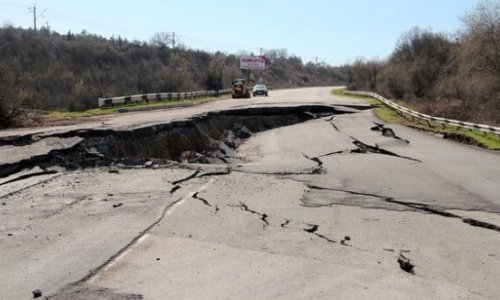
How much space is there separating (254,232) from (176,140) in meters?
12.8

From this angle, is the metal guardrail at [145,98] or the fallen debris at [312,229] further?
the metal guardrail at [145,98]

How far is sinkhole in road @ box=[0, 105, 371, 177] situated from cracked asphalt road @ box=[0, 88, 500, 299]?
1156 mm

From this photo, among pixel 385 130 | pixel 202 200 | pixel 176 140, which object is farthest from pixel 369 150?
pixel 202 200

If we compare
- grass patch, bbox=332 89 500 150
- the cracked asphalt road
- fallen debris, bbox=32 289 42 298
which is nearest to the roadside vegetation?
grass patch, bbox=332 89 500 150

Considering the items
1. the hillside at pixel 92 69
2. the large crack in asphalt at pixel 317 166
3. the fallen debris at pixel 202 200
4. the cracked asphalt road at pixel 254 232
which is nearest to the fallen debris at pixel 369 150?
the large crack in asphalt at pixel 317 166

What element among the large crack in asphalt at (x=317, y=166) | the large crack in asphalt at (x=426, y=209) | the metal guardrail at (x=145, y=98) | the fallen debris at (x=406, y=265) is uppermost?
the metal guardrail at (x=145, y=98)

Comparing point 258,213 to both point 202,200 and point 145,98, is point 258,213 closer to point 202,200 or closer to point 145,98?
point 202,200

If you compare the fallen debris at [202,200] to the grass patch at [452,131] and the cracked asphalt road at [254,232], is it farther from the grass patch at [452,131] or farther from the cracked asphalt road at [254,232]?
the grass patch at [452,131]

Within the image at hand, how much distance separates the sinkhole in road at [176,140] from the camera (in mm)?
14336

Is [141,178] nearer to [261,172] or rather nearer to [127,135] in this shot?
[261,172]

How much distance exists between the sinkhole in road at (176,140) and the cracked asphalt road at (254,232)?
1.16m

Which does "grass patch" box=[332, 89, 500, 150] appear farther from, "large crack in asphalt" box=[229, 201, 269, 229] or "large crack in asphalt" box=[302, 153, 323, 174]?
"large crack in asphalt" box=[229, 201, 269, 229]

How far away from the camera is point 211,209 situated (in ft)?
Answer: 30.4

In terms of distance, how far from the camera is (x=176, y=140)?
20188mm
